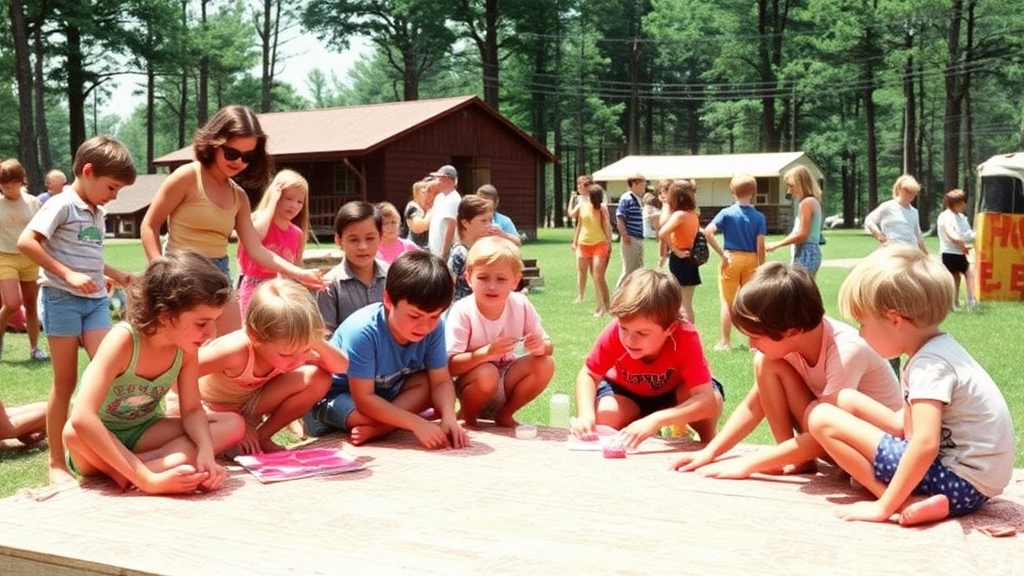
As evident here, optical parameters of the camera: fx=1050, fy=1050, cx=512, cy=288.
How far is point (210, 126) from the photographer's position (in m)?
5.46

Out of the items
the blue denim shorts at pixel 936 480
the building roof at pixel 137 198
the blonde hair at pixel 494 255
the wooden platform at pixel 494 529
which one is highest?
the building roof at pixel 137 198

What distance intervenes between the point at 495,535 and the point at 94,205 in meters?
3.02

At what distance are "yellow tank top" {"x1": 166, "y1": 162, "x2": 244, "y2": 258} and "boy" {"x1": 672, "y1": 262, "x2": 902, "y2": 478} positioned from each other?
285 centimetres

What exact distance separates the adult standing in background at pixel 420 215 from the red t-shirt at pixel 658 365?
5953 millimetres

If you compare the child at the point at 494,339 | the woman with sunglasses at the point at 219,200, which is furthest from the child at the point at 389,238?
the child at the point at 494,339

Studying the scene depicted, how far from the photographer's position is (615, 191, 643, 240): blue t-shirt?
14.2 metres

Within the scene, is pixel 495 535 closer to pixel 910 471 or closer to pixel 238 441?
pixel 910 471

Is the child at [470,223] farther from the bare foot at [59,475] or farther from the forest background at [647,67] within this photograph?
the forest background at [647,67]

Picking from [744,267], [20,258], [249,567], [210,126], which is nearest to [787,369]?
[249,567]

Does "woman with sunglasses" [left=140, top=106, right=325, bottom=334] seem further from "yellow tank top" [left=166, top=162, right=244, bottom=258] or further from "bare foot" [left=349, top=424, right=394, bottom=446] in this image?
"bare foot" [left=349, top=424, right=394, bottom=446]

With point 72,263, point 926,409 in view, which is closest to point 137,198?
point 72,263

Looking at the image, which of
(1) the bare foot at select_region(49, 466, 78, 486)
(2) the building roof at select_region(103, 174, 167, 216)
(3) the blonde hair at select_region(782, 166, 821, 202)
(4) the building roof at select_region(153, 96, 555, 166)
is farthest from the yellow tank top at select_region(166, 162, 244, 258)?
(2) the building roof at select_region(103, 174, 167, 216)

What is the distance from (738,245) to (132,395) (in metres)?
6.68

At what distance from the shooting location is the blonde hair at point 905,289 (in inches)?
139
